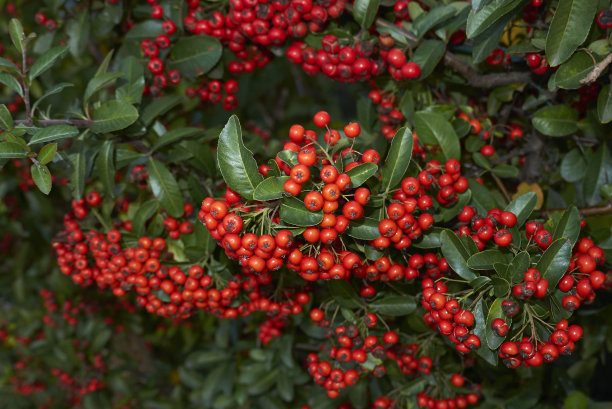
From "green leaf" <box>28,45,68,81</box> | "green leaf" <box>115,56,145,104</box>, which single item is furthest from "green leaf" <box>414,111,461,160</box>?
"green leaf" <box>28,45,68,81</box>

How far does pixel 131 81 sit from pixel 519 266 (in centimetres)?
179

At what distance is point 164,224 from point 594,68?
1852 millimetres

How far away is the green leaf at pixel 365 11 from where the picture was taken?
184 cm

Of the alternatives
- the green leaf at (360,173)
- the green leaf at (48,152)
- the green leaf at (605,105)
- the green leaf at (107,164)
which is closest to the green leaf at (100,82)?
the green leaf at (107,164)

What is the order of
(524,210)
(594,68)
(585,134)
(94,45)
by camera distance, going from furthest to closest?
(94,45) < (585,134) < (524,210) < (594,68)

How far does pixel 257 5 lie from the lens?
197cm

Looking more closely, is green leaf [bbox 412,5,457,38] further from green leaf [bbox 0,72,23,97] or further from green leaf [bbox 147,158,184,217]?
green leaf [bbox 0,72,23,97]

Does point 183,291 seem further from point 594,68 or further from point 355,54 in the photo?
point 594,68

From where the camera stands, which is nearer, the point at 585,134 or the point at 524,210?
the point at 524,210

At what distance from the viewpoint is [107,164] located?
195 cm

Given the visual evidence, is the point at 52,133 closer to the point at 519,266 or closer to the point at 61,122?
the point at 61,122

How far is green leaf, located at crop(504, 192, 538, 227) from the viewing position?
1.65 metres

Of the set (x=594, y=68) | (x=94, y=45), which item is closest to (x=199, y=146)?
(x=594, y=68)

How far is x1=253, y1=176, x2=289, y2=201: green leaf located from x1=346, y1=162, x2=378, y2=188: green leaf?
0.20 meters
